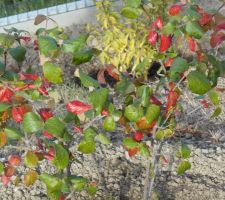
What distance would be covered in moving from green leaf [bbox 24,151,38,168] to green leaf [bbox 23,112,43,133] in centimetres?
18

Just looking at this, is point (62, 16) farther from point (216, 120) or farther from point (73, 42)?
point (73, 42)

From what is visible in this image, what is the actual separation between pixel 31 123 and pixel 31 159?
0.65ft

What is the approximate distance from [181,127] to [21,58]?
6.75 feet

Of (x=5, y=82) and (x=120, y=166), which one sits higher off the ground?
(x=5, y=82)

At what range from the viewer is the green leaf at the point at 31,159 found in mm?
1865

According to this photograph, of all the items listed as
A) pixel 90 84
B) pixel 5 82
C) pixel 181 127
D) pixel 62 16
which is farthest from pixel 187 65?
pixel 62 16

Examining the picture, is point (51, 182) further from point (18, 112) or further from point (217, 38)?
point (217, 38)

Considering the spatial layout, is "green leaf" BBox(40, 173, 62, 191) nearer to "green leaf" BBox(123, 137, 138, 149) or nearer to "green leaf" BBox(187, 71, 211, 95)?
"green leaf" BBox(123, 137, 138, 149)

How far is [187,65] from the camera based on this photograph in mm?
1787

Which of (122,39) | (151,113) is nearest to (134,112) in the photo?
(151,113)

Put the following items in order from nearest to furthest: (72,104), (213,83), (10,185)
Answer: (72,104)
(213,83)
(10,185)

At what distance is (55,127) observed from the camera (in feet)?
5.49

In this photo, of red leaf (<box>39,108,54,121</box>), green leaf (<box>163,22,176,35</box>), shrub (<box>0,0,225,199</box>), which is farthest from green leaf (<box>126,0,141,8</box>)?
red leaf (<box>39,108,54,121</box>)

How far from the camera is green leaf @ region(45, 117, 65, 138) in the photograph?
167 centimetres
